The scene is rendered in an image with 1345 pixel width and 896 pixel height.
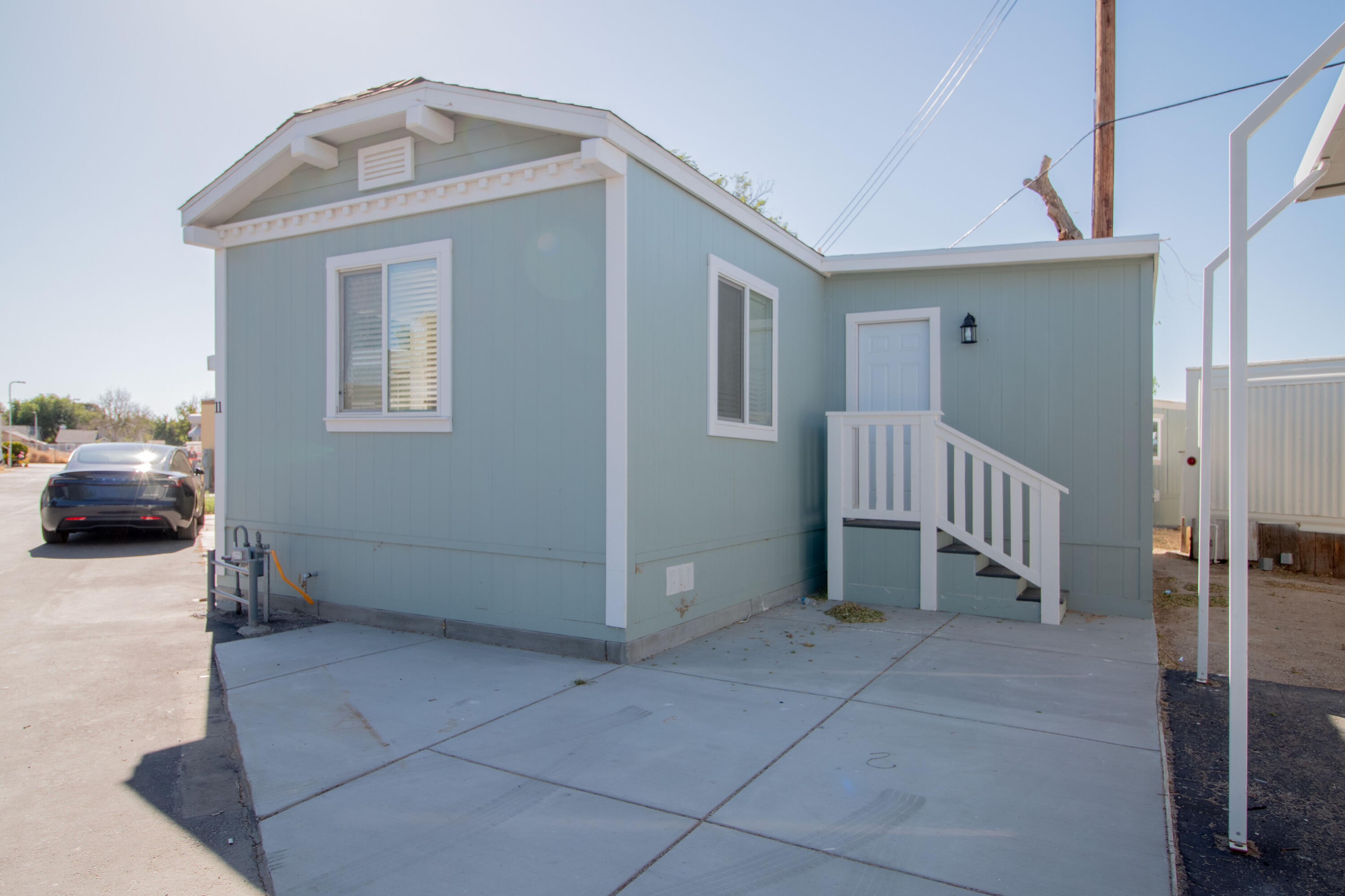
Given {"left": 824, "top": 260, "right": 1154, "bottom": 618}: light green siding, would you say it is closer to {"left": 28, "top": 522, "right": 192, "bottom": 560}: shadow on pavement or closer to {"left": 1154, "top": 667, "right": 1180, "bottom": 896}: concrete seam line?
{"left": 1154, "top": 667, "right": 1180, "bottom": 896}: concrete seam line

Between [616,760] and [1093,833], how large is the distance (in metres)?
1.65

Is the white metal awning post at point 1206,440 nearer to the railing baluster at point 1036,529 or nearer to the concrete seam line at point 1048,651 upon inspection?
the concrete seam line at point 1048,651

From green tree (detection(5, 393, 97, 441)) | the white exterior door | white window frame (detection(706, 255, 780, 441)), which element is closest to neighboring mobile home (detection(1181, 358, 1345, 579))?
the white exterior door

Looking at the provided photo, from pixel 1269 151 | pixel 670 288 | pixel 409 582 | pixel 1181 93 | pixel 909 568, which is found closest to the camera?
pixel 670 288

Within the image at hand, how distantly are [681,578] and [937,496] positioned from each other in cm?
240

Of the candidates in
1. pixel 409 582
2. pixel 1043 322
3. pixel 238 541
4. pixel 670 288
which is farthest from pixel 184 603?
pixel 1043 322

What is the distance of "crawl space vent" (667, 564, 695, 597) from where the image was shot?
4.84 meters

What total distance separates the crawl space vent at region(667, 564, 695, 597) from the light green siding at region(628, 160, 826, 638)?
4 cm

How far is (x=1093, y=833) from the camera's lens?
2404 mm

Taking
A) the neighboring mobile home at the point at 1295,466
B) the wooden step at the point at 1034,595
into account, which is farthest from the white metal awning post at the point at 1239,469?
the neighboring mobile home at the point at 1295,466

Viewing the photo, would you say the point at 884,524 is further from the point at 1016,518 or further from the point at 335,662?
the point at 335,662

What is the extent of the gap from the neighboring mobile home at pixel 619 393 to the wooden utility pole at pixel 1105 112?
264 cm

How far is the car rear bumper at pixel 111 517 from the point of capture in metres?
8.99

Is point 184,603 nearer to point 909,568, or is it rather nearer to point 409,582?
point 409,582
